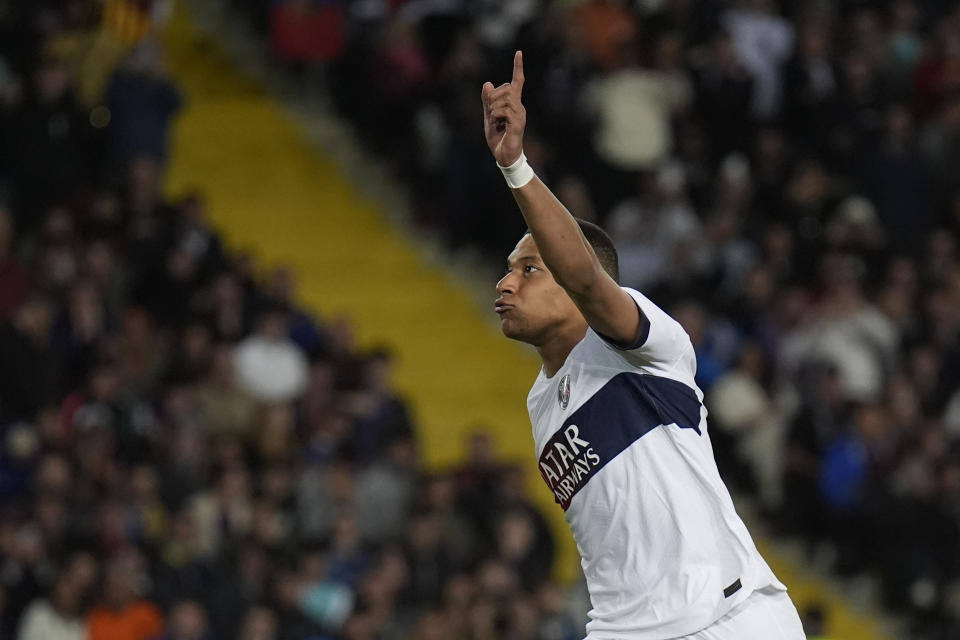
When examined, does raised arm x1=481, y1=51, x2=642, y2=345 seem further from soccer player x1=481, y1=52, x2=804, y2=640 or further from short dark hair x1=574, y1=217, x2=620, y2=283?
short dark hair x1=574, y1=217, x2=620, y2=283

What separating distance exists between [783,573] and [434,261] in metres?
4.76

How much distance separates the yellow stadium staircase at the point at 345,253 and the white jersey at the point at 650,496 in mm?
9816

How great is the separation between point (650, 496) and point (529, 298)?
0.73m

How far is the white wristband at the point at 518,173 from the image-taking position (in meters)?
5.49

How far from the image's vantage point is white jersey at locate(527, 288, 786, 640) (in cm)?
585

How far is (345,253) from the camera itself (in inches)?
712

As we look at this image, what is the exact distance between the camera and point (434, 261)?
59.6 feet

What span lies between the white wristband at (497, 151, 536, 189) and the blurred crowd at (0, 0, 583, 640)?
7.23 metres

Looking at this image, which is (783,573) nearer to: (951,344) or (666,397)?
(951,344)

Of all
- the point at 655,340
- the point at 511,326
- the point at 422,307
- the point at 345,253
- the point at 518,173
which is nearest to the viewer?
the point at 518,173

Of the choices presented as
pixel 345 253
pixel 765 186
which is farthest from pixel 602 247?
pixel 345 253

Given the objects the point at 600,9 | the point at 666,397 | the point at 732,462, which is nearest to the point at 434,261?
the point at 600,9

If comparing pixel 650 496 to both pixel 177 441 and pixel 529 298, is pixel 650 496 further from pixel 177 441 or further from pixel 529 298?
pixel 177 441

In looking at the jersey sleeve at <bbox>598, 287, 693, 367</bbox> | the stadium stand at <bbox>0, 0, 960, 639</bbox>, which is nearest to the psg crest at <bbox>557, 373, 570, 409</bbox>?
the jersey sleeve at <bbox>598, 287, 693, 367</bbox>
